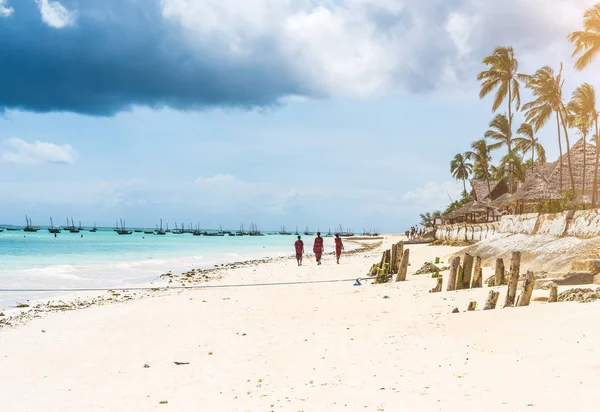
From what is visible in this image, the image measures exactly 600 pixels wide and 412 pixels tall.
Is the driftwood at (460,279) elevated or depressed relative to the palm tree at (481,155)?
depressed

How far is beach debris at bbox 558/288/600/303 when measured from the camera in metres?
9.43

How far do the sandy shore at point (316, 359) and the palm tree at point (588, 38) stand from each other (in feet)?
85.3

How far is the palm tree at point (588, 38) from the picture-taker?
3034 centimetres

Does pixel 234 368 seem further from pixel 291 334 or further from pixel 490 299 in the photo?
pixel 490 299

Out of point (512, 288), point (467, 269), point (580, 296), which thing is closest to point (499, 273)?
point (467, 269)

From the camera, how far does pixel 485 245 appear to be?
21.6m

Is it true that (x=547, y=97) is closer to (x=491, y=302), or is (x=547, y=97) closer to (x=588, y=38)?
(x=588, y=38)

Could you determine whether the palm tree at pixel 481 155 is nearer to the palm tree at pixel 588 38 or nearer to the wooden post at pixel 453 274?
the palm tree at pixel 588 38

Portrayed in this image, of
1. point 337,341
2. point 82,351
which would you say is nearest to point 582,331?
point 337,341

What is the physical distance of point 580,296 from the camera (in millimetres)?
9602

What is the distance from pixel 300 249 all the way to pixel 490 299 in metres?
20.0

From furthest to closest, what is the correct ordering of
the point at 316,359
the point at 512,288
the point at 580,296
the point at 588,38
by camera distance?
the point at 588,38, the point at 512,288, the point at 580,296, the point at 316,359

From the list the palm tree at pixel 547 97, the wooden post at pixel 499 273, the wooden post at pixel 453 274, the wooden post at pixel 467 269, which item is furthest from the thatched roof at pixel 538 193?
the wooden post at pixel 453 274

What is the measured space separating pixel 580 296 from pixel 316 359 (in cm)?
562
